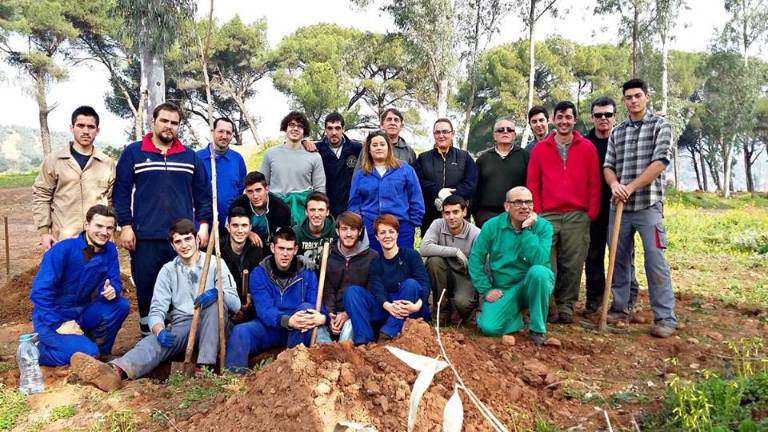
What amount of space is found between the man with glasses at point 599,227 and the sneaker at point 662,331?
18.3 inches

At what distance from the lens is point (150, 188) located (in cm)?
437

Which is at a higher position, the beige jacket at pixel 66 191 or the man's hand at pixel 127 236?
the beige jacket at pixel 66 191

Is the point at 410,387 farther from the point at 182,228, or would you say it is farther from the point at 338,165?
the point at 338,165

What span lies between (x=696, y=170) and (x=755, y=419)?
143 feet

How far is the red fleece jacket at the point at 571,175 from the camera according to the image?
16.0ft

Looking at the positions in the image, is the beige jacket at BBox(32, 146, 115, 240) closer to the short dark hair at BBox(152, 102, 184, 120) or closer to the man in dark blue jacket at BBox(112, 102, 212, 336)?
the man in dark blue jacket at BBox(112, 102, 212, 336)

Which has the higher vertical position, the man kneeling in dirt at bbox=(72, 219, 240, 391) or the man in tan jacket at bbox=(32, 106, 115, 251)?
the man in tan jacket at bbox=(32, 106, 115, 251)

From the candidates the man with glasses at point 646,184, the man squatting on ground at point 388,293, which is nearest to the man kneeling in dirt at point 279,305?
the man squatting on ground at point 388,293

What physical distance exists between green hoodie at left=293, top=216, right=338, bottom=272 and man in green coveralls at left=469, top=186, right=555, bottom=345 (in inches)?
48.8

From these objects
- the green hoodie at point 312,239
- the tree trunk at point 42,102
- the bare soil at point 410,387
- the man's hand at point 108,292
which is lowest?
the bare soil at point 410,387

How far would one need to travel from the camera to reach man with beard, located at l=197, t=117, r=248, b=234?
5090 mm

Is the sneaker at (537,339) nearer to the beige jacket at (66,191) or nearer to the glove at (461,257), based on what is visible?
the glove at (461,257)

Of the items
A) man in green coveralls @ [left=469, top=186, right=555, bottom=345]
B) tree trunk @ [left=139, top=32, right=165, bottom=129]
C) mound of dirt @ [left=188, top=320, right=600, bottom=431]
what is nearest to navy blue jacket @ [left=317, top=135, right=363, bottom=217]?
man in green coveralls @ [left=469, top=186, right=555, bottom=345]

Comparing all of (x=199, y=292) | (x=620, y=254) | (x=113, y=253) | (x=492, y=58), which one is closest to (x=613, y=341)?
(x=620, y=254)
